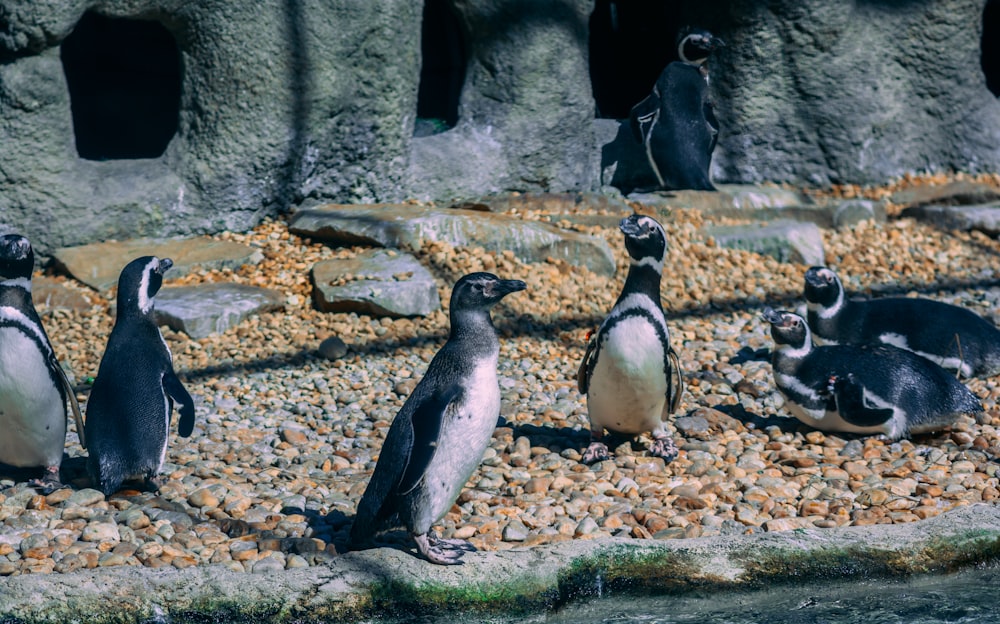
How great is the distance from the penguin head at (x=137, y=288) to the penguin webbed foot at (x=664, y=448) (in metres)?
1.96

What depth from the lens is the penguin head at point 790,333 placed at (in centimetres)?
495

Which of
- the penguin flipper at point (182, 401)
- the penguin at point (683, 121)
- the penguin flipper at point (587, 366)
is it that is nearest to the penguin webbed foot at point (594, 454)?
the penguin flipper at point (587, 366)

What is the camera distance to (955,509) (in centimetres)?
367

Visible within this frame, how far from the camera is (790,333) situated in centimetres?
495

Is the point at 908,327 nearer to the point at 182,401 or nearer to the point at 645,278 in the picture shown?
the point at 645,278

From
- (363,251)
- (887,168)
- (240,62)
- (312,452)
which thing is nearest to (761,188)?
(887,168)

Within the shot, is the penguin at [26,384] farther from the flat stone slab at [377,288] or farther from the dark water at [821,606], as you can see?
the flat stone slab at [377,288]

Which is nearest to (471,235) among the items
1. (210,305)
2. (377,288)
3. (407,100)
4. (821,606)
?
(377,288)

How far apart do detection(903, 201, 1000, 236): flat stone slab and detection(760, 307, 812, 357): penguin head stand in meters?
3.84

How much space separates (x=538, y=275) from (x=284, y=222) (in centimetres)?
194

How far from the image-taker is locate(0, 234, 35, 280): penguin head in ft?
13.6

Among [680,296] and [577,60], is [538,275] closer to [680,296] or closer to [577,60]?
[680,296]

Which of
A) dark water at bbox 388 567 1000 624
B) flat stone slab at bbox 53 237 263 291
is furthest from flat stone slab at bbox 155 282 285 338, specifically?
dark water at bbox 388 567 1000 624

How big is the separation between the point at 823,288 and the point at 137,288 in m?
3.26
